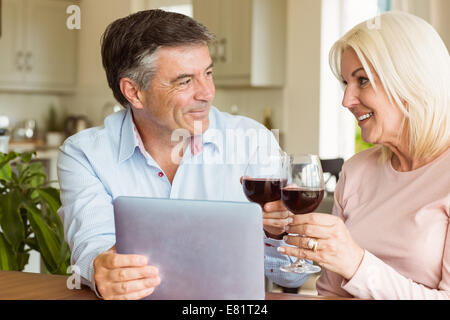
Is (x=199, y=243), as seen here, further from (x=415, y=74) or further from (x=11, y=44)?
(x=11, y=44)

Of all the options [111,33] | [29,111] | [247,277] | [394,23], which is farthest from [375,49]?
[29,111]

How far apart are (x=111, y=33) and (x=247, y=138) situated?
557 mm

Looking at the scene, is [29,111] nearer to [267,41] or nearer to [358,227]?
[267,41]

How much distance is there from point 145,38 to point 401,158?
86 cm

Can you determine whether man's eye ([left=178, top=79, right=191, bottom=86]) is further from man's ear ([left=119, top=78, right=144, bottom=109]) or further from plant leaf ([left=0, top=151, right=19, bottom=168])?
plant leaf ([left=0, top=151, right=19, bottom=168])

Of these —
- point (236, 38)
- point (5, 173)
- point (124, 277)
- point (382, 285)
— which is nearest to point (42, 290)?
point (124, 277)

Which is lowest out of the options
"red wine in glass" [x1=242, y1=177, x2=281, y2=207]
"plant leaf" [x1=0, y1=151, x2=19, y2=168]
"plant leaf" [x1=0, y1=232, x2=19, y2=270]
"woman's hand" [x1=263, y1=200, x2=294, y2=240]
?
"plant leaf" [x1=0, y1=232, x2=19, y2=270]

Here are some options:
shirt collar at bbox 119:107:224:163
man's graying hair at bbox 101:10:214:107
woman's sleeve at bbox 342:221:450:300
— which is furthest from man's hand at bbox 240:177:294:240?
man's graying hair at bbox 101:10:214:107

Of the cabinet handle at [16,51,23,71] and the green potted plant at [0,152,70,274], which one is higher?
the cabinet handle at [16,51,23,71]

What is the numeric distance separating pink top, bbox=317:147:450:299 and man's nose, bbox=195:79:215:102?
0.52m

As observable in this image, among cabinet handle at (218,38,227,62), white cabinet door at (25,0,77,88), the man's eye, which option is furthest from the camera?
white cabinet door at (25,0,77,88)

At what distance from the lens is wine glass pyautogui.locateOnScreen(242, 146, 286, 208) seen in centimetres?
140

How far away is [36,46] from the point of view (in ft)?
20.7
